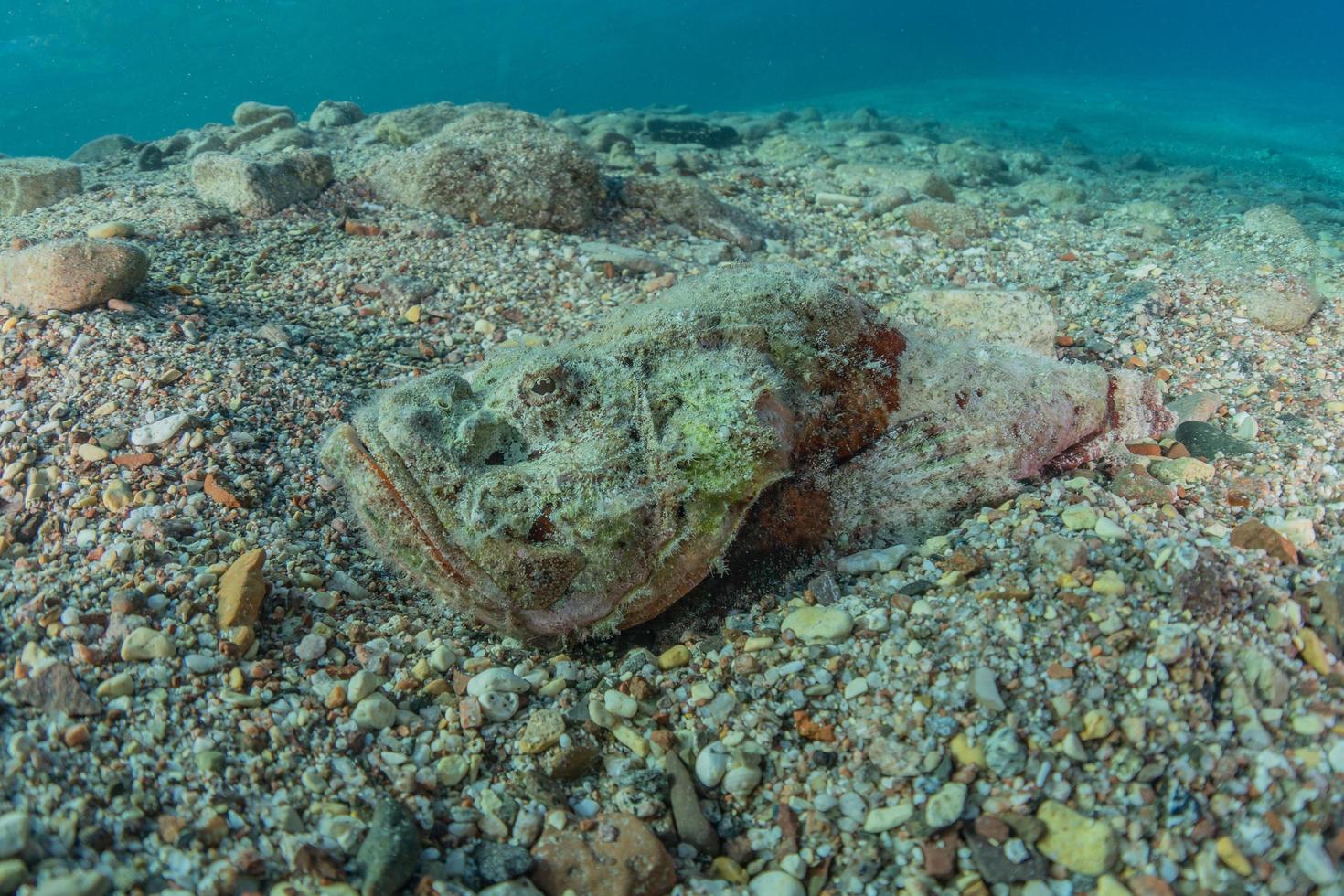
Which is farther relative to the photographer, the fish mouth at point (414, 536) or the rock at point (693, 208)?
the rock at point (693, 208)

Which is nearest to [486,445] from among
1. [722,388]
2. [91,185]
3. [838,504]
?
[722,388]

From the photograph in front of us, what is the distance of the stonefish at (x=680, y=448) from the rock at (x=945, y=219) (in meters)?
4.39

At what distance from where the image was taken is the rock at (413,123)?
407 inches

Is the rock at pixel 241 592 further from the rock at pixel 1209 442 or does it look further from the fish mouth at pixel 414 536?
the rock at pixel 1209 442

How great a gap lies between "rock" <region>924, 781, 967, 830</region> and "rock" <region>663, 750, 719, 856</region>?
0.70 m

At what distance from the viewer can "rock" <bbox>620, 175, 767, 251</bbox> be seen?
783 cm

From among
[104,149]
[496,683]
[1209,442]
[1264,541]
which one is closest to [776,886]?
[496,683]

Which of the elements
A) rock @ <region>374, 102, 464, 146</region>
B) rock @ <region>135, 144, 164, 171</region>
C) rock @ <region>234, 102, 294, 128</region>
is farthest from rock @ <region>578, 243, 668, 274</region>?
rock @ <region>234, 102, 294, 128</region>

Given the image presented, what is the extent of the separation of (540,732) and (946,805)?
142cm

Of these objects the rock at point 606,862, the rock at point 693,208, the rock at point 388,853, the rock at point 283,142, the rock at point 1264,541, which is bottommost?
the rock at point 606,862

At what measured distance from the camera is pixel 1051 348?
536 centimetres

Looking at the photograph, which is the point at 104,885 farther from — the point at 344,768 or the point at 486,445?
the point at 486,445

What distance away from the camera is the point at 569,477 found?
2.96 metres

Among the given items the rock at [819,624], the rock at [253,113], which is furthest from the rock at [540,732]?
the rock at [253,113]
